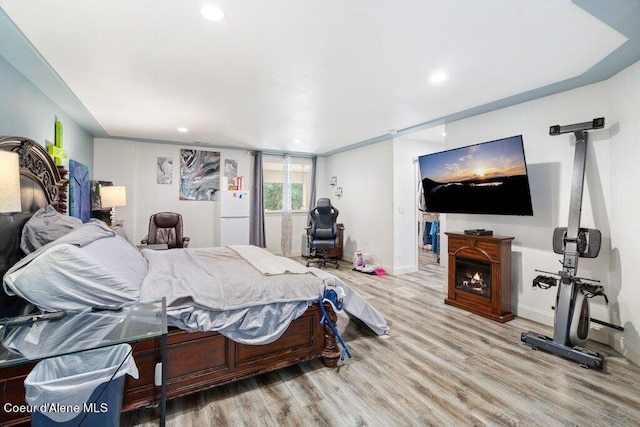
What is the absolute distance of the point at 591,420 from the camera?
5.82ft

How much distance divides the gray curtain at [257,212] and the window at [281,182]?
0.51 metres

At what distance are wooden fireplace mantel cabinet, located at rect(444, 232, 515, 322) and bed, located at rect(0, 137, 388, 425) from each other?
208 cm

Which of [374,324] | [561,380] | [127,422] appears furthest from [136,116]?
[561,380]

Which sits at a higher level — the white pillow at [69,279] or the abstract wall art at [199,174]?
the abstract wall art at [199,174]

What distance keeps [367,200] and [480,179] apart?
8.72 ft

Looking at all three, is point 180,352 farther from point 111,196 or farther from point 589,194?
point 589,194

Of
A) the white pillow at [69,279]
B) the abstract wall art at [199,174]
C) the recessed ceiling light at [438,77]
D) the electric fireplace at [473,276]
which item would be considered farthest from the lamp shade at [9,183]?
the abstract wall art at [199,174]

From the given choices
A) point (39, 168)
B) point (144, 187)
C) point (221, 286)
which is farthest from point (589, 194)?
point (144, 187)

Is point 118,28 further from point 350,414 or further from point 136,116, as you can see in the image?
point 350,414

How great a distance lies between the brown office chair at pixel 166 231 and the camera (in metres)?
4.71

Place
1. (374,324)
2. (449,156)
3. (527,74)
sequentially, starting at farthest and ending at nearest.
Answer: (449,156) → (374,324) → (527,74)

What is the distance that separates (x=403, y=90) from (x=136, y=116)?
3498 mm

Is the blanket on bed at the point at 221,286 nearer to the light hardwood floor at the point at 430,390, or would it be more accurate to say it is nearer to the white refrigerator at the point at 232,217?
the light hardwood floor at the point at 430,390

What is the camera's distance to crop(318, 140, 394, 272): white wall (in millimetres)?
5402
